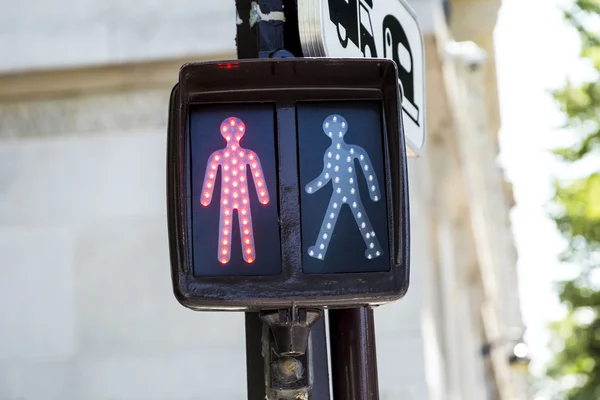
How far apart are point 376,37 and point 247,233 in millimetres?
1098

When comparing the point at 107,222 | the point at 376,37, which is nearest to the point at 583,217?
the point at 107,222

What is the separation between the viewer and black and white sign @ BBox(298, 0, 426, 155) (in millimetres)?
2674

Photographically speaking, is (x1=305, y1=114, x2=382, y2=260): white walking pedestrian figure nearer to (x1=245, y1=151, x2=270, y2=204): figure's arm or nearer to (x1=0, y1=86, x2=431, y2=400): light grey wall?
(x1=245, y1=151, x2=270, y2=204): figure's arm

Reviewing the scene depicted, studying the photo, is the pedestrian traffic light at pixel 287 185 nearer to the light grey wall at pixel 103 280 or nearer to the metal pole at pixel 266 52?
the metal pole at pixel 266 52

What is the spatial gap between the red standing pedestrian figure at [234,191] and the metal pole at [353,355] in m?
0.62

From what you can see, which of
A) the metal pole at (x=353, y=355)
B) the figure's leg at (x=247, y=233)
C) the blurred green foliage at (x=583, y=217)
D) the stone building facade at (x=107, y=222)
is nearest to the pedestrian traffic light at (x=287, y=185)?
the figure's leg at (x=247, y=233)

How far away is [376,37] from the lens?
3.15 m

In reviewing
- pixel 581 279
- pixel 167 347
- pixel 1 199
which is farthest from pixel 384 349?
pixel 581 279

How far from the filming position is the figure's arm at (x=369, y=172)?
236 centimetres

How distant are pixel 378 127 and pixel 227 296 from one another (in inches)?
21.6

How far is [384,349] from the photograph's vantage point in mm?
6027

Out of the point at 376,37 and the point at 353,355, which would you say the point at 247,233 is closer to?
the point at 353,355

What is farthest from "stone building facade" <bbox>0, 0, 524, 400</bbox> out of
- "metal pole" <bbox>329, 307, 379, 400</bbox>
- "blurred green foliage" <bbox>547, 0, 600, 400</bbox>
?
"blurred green foliage" <bbox>547, 0, 600, 400</bbox>

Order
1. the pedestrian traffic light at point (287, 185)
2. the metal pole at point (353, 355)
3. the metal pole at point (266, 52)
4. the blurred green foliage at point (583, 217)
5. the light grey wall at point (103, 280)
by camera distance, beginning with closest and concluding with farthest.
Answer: the pedestrian traffic light at point (287, 185) < the metal pole at point (266, 52) < the metal pole at point (353, 355) < the light grey wall at point (103, 280) < the blurred green foliage at point (583, 217)
